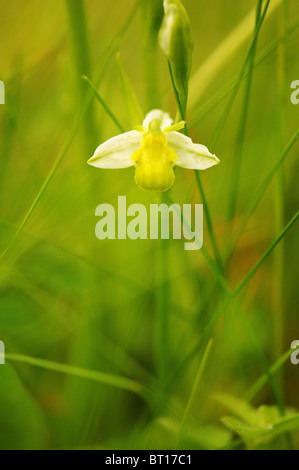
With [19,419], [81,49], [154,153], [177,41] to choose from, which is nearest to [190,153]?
[154,153]

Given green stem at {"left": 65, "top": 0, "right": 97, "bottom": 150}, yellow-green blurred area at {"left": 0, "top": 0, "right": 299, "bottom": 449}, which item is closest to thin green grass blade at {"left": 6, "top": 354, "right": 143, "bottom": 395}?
yellow-green blurred area at {"left": 0, "top": 0, "right": 299, "bottom": 449}

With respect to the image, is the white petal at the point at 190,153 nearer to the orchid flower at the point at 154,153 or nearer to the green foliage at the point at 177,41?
the orchid flower at the point at 154,153

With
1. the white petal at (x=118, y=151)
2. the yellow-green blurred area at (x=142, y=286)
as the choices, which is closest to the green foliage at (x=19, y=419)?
the yellow-green blurred area at (x=142, y=286)

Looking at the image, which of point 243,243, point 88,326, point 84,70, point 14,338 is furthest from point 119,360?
point 84,70

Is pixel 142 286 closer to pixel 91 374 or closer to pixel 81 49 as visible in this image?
pixel 91 374

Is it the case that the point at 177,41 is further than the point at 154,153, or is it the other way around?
the point at 154,153

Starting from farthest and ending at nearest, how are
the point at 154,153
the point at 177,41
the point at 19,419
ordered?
the point at 19,419
the point at 154,153
the point at 177,41
